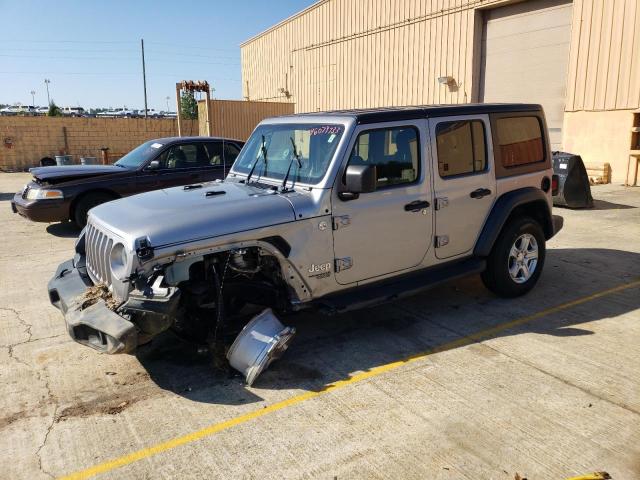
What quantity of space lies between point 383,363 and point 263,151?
2268 millimetres

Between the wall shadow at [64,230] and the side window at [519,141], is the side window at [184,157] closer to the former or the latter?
the wall shadow at [64,230]

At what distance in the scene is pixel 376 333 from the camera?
4.89 metres

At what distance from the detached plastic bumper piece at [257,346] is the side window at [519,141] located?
300cm

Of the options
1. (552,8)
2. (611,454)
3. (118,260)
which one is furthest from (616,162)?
(118,260)

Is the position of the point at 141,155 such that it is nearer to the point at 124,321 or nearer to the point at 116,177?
the point at 116,177

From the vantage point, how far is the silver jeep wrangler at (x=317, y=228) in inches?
146

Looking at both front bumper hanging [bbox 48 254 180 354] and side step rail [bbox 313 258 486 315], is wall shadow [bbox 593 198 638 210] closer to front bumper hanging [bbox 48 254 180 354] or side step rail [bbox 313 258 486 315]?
side step rail [bbox 313 258 486 315]

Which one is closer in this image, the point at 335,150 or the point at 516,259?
the point at 335,150

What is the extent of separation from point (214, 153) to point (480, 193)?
5.79 m

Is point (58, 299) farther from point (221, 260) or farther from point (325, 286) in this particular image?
point (325, 286)

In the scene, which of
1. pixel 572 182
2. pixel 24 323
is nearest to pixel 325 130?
pixel 24 323

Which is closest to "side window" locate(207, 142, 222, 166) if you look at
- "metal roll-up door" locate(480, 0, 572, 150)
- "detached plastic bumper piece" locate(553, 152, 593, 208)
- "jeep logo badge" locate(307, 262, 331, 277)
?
"jeep logo badge" locate(307, 262, 331, 277)

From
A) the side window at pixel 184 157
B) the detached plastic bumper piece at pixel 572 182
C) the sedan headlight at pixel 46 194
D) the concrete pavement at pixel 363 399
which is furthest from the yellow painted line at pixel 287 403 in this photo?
the sedan headlight at pixel 46 194

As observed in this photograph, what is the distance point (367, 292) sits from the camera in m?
4.59
